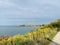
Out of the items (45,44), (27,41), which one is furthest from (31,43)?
(45,44)

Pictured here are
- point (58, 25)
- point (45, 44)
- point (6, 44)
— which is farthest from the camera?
point (58, 25)

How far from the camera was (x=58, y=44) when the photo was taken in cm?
1512

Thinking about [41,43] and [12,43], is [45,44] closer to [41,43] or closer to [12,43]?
[41,43]

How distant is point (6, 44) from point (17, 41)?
0.72 m

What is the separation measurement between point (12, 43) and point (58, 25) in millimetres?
20823

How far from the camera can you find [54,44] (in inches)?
592

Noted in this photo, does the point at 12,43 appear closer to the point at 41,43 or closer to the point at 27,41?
the point at 27,41

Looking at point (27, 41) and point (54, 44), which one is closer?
point (27, 41)

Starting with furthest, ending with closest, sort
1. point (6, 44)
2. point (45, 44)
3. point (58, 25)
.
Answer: point (58, 25) → point (45, 44) → point (6, 44)

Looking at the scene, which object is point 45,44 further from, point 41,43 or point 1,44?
point 1,44

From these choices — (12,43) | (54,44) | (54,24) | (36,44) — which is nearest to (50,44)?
(54,44)

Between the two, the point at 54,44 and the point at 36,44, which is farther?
the point at 54,44

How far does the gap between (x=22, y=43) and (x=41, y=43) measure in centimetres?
139

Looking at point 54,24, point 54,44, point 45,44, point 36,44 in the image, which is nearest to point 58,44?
point 54,44
